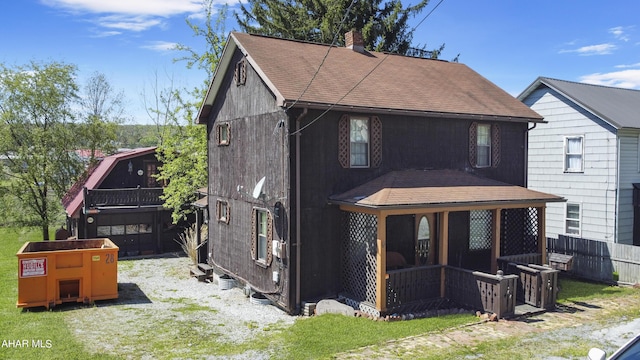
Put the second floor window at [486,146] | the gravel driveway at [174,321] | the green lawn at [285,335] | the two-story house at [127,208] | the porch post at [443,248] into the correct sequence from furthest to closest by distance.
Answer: the two-story house at [127,208]
the second floor window at [486,146]
the porch post at [443,248]
the gravel driveway at [174,321]
the green lawn at [285,335]

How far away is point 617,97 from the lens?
2188 cm

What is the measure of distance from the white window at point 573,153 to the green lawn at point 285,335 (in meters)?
8.46

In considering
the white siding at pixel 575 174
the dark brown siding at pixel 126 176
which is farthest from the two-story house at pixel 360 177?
the dark brown siding at pixel 126 176

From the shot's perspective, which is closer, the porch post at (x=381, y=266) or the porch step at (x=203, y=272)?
the porch post at (x=381, y=266)

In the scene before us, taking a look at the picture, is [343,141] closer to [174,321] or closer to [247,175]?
[247,175]

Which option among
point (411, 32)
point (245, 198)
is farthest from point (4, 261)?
point (411, 32)

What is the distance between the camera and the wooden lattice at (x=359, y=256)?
11898 millimetres

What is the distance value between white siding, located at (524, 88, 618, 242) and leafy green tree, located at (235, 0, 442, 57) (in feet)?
34.4

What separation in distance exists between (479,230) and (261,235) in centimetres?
648

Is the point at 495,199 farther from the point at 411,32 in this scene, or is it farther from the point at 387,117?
the point at 411,32

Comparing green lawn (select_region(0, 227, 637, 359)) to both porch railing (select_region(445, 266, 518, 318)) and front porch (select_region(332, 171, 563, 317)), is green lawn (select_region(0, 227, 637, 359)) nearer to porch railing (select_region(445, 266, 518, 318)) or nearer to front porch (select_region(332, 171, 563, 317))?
porch railing (select_region(445, 266, 518, 318))

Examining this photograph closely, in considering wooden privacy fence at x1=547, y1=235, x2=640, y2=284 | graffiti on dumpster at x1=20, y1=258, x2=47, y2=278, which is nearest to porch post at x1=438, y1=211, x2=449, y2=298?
wooden privacy fence at x1=547, y1=235, x2=640, y2=284

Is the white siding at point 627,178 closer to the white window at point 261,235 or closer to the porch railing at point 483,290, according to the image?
the porch railing at point 483,290

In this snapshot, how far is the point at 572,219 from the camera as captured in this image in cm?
1966
